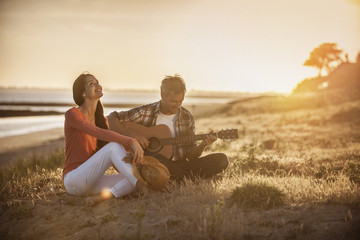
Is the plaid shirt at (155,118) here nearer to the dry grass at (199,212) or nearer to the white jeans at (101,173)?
the dry grass at (199,212)

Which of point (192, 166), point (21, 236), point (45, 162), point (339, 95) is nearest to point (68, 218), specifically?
point (21, 236)

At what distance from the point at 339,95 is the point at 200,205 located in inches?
1037

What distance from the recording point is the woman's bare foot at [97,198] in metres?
4.51

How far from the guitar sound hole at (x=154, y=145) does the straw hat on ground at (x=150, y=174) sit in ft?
2.67

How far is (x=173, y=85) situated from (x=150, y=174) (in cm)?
170

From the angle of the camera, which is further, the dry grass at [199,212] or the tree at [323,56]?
the tree at [323,56]

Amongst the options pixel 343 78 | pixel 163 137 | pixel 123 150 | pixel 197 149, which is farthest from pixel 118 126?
pixel 343 78

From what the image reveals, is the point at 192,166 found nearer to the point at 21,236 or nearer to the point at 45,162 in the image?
the point at 21,236

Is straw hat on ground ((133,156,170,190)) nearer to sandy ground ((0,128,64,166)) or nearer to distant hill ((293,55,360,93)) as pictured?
sandy ground ((0,128,64,166))

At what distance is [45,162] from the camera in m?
10.3

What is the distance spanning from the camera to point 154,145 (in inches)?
218

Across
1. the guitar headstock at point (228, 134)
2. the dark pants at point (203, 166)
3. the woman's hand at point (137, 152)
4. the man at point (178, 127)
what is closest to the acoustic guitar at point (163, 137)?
the guitar headstock at point (228, 134)

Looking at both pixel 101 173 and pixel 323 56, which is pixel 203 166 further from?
pixel 323 56

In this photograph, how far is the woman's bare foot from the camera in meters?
4.51
